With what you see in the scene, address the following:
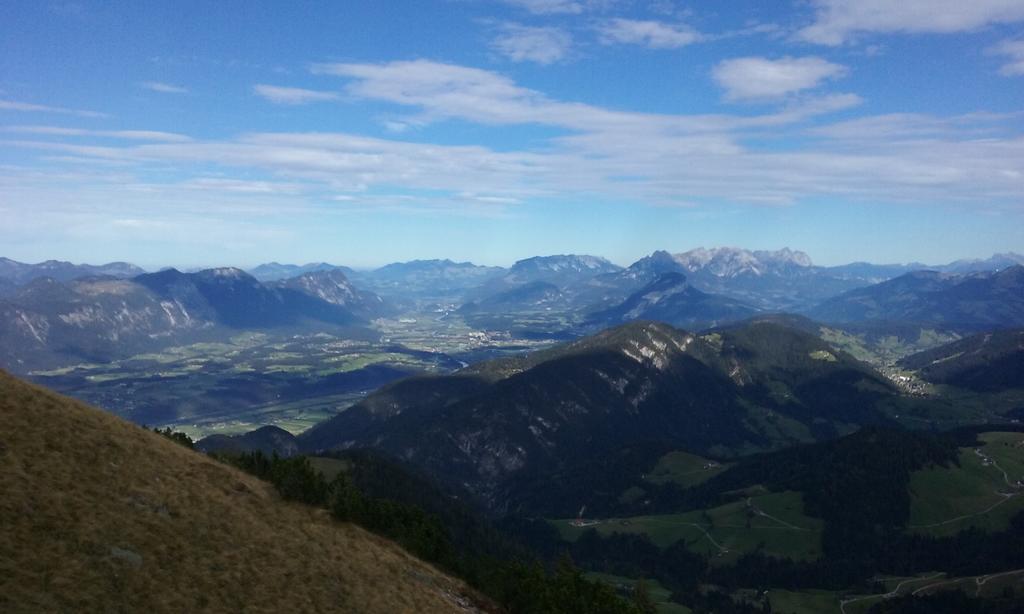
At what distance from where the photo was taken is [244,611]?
164ft

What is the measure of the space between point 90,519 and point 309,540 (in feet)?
72.2

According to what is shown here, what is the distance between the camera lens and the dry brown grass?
44.8 m

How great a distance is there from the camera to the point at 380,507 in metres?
93.8

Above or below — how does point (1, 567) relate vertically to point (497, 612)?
above

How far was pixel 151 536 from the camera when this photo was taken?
173 ft

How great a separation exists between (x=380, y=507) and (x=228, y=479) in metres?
27.4

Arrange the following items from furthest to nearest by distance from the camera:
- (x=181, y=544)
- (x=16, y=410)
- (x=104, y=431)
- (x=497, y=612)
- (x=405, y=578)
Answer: (x=497, y=612) < (x=405, y=578) < (x=104, y=431) < (x=16, y=410) < (x=181, y=544)

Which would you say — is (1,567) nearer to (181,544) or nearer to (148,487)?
(181,544)

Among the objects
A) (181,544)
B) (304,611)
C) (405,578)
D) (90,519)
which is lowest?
(405,578)

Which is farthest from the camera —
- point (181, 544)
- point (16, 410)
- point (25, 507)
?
point (16, 410)

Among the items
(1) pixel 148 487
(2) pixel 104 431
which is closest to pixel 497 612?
(1) pixel 148 487

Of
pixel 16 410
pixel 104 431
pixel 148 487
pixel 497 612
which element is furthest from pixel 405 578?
pixel 16 410

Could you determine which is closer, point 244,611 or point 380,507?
point 244,611

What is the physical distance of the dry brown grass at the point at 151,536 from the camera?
44.8 metres
